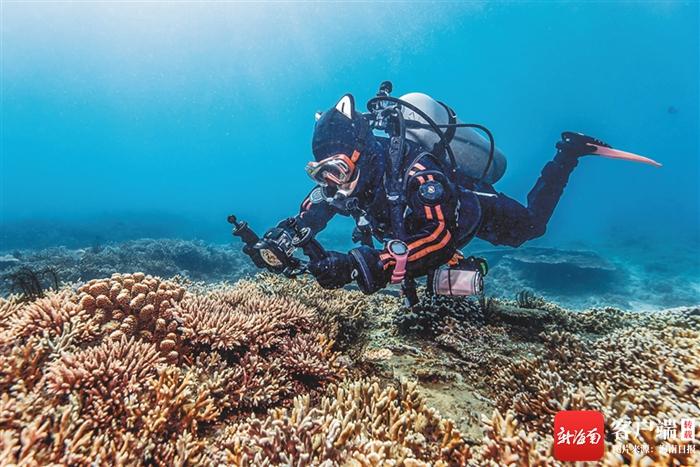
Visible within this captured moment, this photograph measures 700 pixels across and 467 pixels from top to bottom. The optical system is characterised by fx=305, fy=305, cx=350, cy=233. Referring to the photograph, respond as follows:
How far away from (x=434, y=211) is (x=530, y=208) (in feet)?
9.74

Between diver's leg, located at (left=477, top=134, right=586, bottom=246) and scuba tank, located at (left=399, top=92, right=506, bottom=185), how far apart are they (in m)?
0.55

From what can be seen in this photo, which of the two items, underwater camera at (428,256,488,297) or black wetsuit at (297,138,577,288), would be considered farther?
underwater camera at (428,256,488,297)

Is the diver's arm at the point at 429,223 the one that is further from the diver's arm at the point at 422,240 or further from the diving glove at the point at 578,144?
the diving glove at the point at 578,144

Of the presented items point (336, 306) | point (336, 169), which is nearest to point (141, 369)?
point (336, 306)

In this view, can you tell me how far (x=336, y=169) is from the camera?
3.78 metres

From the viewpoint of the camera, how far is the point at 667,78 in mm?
89812

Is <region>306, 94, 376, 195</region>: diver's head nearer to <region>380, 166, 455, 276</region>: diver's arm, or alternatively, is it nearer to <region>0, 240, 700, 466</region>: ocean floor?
<region>380, 166, 455, 276</region>: diver's arm

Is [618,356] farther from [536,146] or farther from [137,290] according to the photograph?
[536,146]

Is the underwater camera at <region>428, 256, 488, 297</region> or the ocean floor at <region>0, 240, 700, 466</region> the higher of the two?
the underwater camera at <region>428, 256, 488, 297</region>

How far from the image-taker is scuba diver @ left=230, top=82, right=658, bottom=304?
332 centimetres

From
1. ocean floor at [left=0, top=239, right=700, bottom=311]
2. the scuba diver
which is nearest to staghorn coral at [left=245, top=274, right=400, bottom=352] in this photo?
the scuba diver

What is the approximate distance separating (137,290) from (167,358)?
0.93 metres

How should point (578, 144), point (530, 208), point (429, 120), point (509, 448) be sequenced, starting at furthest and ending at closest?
point (578, 144) < point (530, 208) < point (429, 120) < point (509, 448)

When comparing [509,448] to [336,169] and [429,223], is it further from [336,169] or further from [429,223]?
[336,169]
